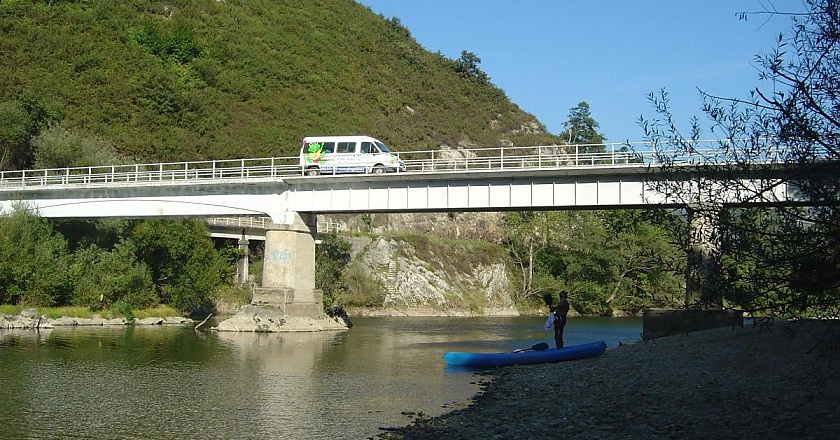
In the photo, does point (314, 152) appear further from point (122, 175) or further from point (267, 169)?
point (122, 175)

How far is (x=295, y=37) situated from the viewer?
141 m

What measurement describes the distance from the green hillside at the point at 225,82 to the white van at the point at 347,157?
34.5 metres

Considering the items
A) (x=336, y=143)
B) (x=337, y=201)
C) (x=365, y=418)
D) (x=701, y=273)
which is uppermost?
(x=336, y=143)

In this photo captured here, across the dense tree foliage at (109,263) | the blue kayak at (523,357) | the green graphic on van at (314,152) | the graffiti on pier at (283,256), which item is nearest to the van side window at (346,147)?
the green graphic on van at (314,152)

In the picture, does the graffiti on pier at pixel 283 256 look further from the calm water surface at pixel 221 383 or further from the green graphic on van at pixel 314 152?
the green graphic on van at pixel 314 152

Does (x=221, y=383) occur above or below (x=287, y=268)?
below

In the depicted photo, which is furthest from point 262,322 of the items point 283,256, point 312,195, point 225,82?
point 225,82

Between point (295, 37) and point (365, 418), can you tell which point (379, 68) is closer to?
point (295, 37)

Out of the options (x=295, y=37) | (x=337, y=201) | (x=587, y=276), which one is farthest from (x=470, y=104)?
(x=337, y=201)

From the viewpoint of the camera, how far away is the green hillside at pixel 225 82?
94312 millimetres

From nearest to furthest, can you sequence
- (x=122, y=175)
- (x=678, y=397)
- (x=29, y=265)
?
(x=678, y=397) → (x=29, y=265) → (x=122, y=175)

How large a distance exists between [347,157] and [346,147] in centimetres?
158

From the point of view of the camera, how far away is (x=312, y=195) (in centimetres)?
5269

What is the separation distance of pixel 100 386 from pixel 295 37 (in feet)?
395
